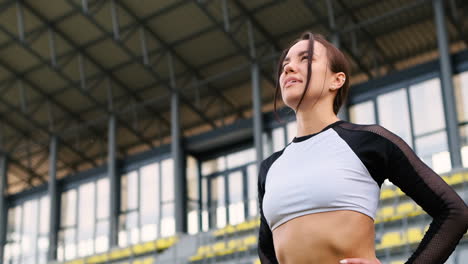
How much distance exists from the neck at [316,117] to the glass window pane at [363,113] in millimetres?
18376

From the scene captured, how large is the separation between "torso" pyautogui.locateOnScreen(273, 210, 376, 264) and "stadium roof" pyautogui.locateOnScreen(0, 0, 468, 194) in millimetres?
18016

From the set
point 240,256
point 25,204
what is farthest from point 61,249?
point 240,256

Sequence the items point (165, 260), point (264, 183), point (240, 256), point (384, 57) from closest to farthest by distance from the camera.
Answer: point (264, 183), point (240, 256), point (165, 260), point (384, 57)

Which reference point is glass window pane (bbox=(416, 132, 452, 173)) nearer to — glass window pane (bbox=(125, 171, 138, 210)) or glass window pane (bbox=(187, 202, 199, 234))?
glass window pane (bbox=(187, 202, 199, 234))

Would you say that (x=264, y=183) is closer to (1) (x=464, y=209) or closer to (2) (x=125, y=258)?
(1) (x=464, y=209)

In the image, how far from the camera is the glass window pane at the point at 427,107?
1873cm

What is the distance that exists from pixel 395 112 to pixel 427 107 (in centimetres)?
95

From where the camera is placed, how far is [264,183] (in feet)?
6.36

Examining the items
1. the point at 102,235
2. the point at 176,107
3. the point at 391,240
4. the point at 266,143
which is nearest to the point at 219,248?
the point at 266,143

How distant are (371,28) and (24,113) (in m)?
12.5

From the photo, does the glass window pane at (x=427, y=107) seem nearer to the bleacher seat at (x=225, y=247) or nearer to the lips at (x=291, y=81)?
the bleacher seat at (x=225, y=247)

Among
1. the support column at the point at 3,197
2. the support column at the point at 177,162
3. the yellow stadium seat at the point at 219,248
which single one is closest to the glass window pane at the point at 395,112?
the yellow stadium seat at the point at 219,248

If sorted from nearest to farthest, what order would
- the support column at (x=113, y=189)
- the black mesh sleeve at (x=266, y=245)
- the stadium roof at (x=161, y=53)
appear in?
the black mesh sleeve at (x=266, y=245), the stadium roof at (x=161, y=53), the support column at (x=113, y=189)

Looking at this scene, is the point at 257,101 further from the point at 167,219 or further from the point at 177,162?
the point at 167,219
